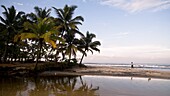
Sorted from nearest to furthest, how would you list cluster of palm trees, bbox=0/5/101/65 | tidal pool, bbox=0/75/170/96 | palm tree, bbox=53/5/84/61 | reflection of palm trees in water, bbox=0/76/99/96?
1. reflection of palm trees in water, bbox=0/76/99/96
2. tidal pool, bbox=0/75/170/96
3. cluster of palm trees, bbox=0/5/101/65
4. palm tree, bbox=53/5/84/61

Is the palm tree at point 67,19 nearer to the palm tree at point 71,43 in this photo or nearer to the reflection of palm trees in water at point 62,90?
the palm tree at point 71,43

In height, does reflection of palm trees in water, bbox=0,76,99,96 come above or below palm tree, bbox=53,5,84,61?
below

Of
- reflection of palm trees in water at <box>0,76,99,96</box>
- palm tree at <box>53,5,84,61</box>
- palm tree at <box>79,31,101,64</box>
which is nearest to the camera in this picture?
reflection of palm trees in water at <box>0,76,99,96</box>

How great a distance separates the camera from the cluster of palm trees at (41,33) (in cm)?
2220

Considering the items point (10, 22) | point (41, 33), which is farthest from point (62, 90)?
point (10, 22)

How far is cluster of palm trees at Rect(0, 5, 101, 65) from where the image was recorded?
22203 mm

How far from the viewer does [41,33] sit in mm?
22156

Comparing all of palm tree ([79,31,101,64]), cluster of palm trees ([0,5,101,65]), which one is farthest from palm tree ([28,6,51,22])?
palm tree ([79,31,101,64])

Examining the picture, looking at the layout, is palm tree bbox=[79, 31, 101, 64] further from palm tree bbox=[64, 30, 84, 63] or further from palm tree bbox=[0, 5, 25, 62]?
palm tree bbox=[0, 5, 25, 62]

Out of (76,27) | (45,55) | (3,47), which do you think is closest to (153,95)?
(76,27)

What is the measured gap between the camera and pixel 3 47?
2994 cm

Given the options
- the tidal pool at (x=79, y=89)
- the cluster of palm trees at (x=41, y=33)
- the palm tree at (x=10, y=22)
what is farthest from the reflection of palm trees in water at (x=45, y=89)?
the palm tree at (x=10, y=22)


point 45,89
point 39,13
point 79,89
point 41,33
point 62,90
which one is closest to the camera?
point 62,90

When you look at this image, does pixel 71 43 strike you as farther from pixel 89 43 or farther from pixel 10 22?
pixel 10 22
